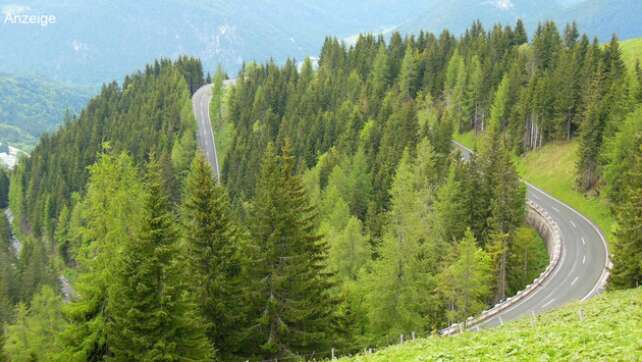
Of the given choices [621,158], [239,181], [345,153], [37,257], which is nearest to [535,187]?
[621,158]

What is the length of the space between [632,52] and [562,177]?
3881 cm

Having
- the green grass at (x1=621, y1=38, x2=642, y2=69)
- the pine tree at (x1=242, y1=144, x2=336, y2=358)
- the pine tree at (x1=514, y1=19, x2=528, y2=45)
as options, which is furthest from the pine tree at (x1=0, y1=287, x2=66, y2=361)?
the pine tree at (x1=514, y1=19, x2=528, y2=45)

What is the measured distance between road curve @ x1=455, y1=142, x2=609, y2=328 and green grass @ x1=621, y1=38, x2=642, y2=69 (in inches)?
1509

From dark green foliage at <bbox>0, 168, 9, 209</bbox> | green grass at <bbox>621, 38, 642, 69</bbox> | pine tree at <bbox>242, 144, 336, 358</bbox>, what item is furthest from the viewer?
dark green foliage at <bbox>0, 168, 9, 209</bbox>

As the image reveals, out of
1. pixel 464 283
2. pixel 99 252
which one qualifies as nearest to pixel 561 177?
pixel 464 283

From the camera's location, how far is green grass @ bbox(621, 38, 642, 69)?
97.1 metres

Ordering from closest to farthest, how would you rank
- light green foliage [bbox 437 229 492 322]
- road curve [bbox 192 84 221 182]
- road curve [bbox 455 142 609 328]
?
light green foliage [bbox 437 229 492 322] < road curve [bbox 455 142 609 328] < road curve [bbox 192 84 221 182]

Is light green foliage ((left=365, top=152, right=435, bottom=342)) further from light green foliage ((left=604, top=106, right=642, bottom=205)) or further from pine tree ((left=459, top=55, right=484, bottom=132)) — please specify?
pine tree ((left=459, top=55, right=484, bottom=132))

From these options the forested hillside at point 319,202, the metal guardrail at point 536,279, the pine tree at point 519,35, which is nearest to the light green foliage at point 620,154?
the forested hillside at point 319,202

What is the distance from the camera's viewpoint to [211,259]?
91.4 ft

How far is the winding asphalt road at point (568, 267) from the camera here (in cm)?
4550

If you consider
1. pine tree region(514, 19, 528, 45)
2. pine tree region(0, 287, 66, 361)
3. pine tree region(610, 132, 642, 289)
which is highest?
pine tree region(514, 19, 528, 45)

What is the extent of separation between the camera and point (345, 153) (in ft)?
292

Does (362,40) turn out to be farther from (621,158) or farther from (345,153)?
(621,158)
